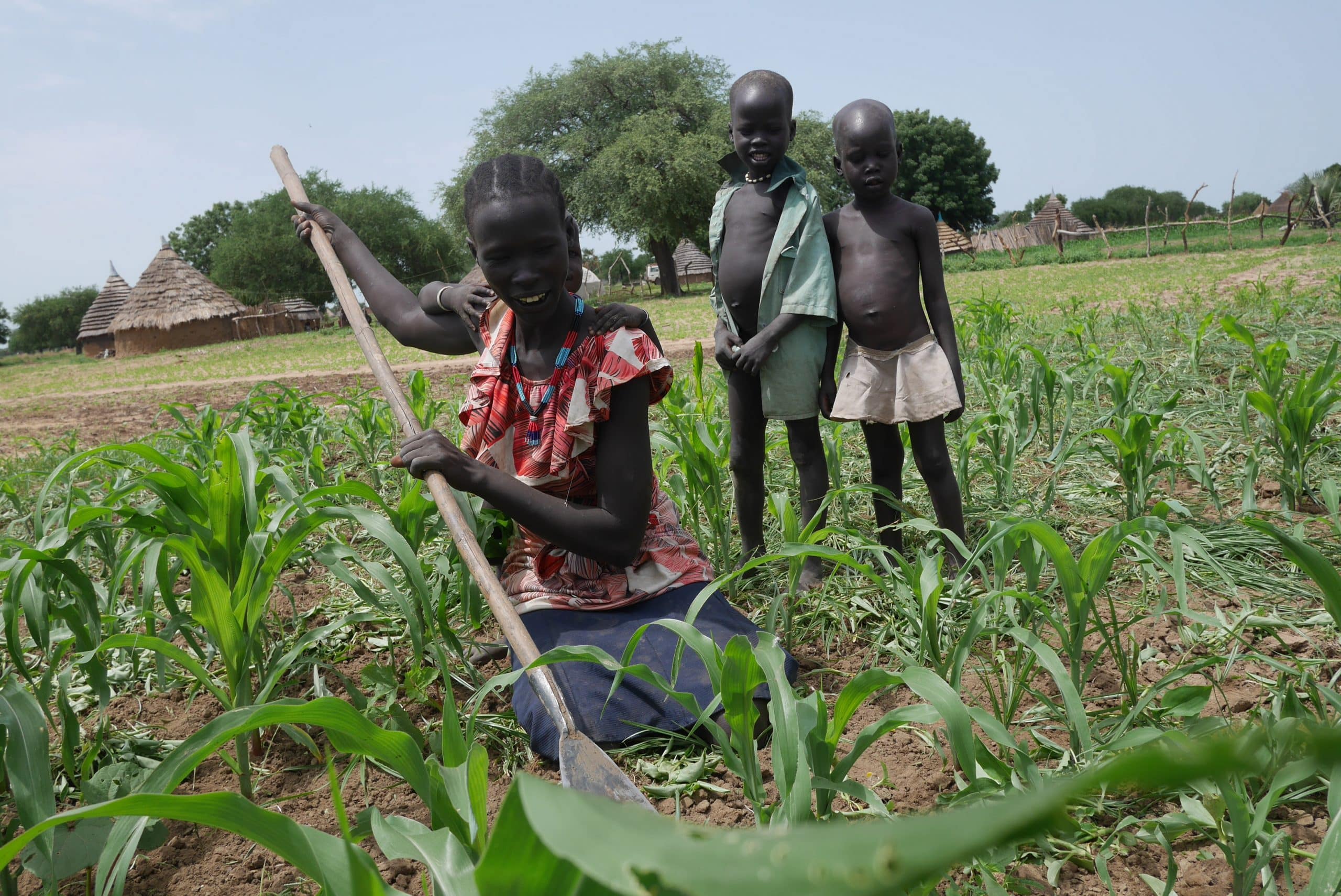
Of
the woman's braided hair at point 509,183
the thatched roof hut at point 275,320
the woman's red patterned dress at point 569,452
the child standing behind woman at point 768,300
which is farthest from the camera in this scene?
the thatched roof hut at point 275,320

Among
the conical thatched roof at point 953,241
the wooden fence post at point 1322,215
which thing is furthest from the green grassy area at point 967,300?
the conical thatched roof at point 953,241

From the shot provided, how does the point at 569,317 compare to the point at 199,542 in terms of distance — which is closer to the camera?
the point at 199,542

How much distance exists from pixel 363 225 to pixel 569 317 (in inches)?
1424

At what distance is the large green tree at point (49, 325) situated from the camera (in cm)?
4575

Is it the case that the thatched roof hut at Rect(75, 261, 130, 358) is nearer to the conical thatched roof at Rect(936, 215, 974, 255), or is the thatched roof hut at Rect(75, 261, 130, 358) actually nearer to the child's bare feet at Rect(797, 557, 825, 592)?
the conical thatched roof at Rect(936, 215, 974, 255)

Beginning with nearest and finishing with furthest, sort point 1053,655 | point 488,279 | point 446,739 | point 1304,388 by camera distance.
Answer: point 446,739 → point 1053,655 → point 488,279 → point 1304,388

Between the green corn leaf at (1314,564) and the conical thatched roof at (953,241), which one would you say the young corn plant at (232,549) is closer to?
the green corn leaf at (1314,564)

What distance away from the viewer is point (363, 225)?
34812 mm

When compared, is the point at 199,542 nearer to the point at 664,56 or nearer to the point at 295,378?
the point at 295,378

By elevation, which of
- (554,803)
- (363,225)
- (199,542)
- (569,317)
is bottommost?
(199,542)

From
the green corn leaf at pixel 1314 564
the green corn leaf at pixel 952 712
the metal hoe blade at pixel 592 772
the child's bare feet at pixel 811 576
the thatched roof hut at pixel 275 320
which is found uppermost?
the thatched roof hut at pixel 275 320

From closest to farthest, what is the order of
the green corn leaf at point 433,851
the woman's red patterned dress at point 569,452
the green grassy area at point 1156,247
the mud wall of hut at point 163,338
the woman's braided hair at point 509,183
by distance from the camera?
the green corn leaf at point 433,851, the woman's braided hair at point 509,183, the woman's red patterned dress at point 569,452, the green grassy area at point 1156,247, the mud wall of hut at point 163,338

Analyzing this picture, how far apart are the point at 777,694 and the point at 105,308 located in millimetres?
32723

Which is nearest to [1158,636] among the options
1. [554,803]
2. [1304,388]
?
[1304,388]
